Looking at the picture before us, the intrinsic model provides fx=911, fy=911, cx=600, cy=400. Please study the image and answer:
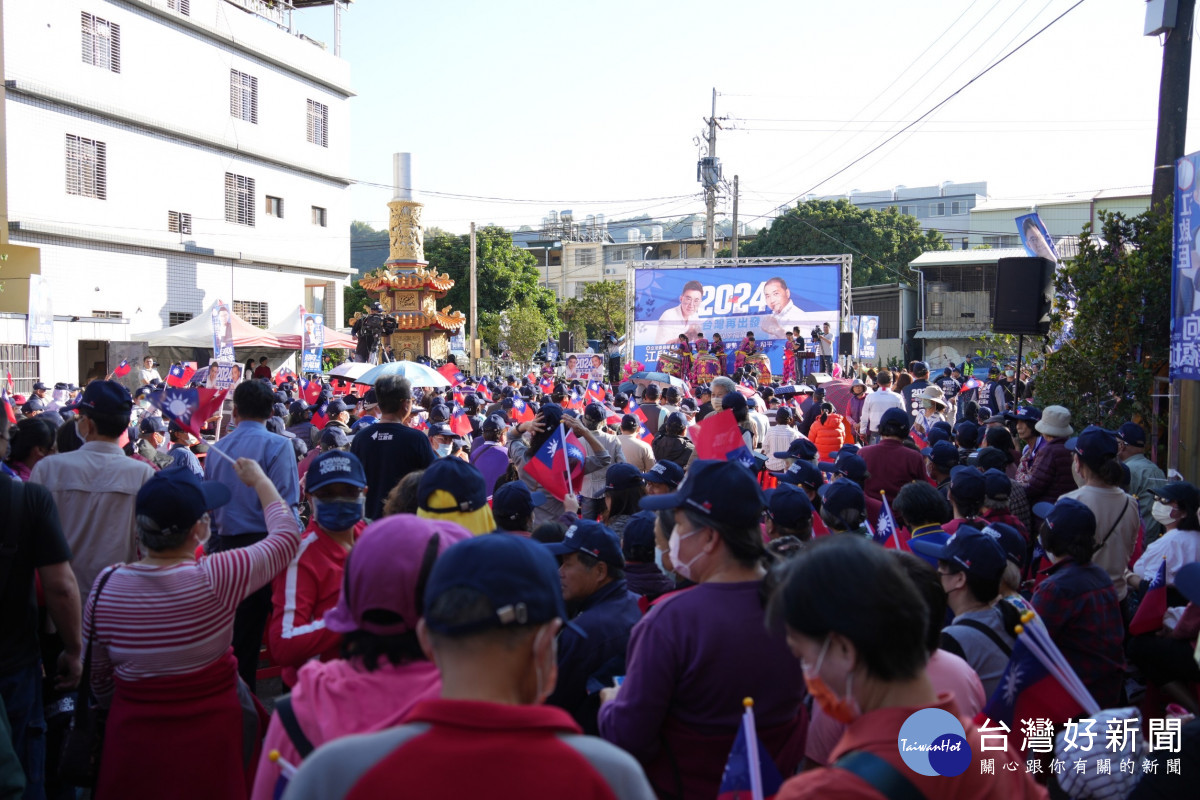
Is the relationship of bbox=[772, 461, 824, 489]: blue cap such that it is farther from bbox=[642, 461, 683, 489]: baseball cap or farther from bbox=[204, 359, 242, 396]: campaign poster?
bbox=[204, 359, 242, 396]: campaign poster

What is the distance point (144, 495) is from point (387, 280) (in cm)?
3344

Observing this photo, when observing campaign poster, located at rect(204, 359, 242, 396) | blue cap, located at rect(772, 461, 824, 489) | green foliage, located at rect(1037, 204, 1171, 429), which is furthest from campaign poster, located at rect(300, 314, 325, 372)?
blue cap, located at rect(772, 461, 824, 489)

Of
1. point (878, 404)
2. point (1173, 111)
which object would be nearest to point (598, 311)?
point (878, 404)

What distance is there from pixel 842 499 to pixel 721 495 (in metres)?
2.18

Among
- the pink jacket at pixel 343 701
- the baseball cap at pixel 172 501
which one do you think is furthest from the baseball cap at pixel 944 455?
the pink jacket at pixel 343 701

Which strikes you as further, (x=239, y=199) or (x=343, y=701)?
(x=239, y=199)

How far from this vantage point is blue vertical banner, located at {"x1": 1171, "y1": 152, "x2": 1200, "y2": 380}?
7539mm

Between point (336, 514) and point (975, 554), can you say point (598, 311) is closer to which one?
point (336, 514)

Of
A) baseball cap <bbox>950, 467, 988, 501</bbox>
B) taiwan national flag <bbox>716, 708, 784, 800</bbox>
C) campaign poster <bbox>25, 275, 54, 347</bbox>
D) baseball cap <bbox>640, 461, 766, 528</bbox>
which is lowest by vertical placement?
taiwan national flag <bbox>716, 708, 784, 800</bbox>

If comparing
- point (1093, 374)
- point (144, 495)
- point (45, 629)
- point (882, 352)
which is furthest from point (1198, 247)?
point (882, 352)

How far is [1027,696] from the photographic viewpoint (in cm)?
280

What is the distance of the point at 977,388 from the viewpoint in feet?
47.8

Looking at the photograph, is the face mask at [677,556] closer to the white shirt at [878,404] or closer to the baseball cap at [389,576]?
the baseball cap at [389,576]

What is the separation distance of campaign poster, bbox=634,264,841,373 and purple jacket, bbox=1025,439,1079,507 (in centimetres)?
1995
